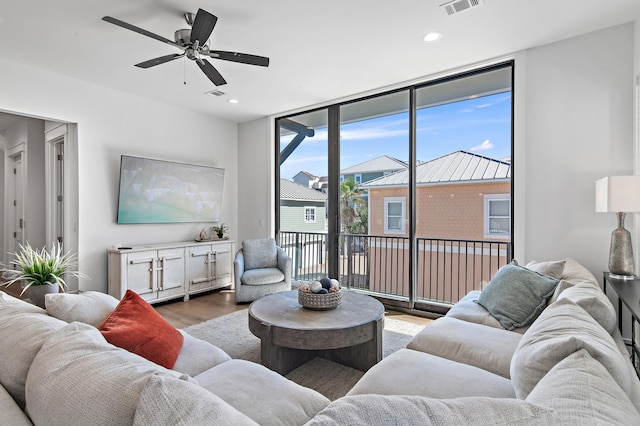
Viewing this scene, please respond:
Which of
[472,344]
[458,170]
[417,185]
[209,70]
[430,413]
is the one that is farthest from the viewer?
[417,185]

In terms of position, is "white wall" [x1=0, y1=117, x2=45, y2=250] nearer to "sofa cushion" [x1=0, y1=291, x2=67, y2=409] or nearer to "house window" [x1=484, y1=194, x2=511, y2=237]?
"sofa cushion" [x1=0, y1=291, x2=67, y2=409]

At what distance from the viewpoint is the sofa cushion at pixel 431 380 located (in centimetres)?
140

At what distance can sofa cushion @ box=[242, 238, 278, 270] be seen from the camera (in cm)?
466

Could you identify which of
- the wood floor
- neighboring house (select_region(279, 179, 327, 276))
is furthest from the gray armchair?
neighboring house (select_region(279, 179, 327, 276))

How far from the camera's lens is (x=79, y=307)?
162cm

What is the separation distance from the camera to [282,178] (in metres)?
5.45

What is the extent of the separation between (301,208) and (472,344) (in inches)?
146

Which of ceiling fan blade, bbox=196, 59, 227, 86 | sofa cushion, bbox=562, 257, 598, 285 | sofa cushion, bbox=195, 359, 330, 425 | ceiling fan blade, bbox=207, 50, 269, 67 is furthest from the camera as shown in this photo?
ceiling fan blade, bbox=196, 59, 227, 86

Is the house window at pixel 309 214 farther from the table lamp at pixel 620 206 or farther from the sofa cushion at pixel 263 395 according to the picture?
the sofa cushion at pixel 263 395

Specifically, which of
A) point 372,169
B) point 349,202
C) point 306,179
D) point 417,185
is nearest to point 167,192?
point 306,179

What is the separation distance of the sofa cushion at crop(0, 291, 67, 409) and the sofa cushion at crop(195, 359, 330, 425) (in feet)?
2.06

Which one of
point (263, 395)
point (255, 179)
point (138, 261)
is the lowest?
point (263, 395)

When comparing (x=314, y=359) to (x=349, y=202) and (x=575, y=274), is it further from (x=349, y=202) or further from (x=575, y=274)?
(x=349, y=202)

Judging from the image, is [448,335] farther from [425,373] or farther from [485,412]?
[485,412]
